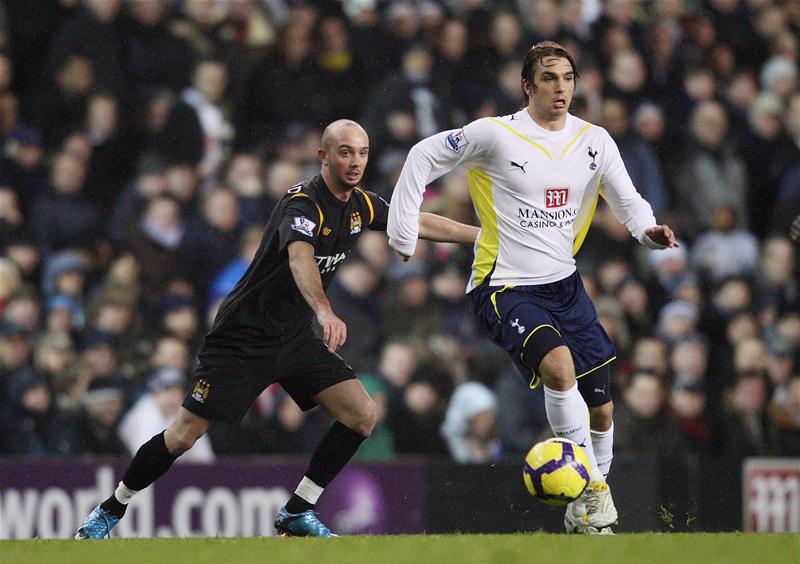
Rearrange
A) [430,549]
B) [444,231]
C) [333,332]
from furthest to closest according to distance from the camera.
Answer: [444,231] < [333,332] < [430,549]

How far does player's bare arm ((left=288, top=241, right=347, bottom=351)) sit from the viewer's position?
6480 mm

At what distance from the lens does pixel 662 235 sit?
Result: 7016mm

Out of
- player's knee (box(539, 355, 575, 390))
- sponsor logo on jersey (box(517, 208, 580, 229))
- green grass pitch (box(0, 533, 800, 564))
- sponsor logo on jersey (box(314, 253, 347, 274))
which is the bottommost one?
green grass pitch (box(0, 533, 800, 564))

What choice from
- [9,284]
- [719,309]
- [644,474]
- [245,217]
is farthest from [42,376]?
[719,309]

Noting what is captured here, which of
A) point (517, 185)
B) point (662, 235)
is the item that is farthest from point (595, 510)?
point (517, 185)

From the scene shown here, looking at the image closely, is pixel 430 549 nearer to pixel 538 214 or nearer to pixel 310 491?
pixel 310 491

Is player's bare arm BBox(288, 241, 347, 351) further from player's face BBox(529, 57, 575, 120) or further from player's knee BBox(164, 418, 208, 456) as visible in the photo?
player's face BBox(529, 57, 575, 120)

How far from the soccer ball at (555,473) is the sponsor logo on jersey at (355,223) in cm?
152

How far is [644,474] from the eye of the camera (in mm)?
9344

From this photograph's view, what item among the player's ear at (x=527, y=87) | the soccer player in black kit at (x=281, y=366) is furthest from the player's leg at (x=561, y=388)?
the player's ear at (x=527, y=87)

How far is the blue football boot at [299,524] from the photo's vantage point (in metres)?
7.29

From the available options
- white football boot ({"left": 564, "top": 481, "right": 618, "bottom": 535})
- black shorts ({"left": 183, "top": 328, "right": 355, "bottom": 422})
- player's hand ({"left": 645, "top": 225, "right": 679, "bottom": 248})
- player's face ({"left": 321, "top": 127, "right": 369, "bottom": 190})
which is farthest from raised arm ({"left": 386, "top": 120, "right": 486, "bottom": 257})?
white football boot ({"left": 564, "top": 481, "right": 618, "bottom": 535})

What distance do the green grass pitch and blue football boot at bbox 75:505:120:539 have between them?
1.00 metres

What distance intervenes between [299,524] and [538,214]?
2021 mm
